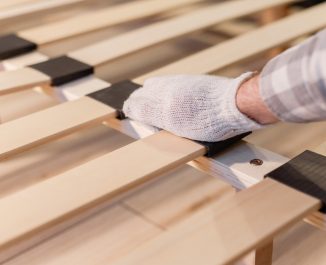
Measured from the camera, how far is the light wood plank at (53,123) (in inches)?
31.5

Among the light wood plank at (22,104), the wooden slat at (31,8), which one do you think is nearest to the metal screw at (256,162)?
the light wood plank at (22,104)

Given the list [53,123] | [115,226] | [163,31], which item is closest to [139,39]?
[163,31]

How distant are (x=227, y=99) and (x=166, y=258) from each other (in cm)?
25

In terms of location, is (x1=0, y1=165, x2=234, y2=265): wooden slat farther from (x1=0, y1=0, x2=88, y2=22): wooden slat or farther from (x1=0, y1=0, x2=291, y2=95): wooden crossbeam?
(x1=0, y1=0, x2=88, y2=22): wooden slat

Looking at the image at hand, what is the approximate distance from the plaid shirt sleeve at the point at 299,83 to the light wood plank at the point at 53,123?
1.07 feet

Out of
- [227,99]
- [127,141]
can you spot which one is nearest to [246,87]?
[227,99]

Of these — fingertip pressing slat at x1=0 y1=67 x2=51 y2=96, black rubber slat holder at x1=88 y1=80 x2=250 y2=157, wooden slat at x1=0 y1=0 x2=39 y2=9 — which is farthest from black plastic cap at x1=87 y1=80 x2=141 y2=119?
wooden slat at x1=0 y1=0 x2=39 y2=9

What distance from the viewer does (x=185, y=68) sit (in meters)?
1.06

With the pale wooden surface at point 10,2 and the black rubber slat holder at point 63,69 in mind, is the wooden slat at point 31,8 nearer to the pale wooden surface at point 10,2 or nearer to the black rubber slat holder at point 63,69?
the pale wooden surface at point 10,2

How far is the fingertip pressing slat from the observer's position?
964 mm

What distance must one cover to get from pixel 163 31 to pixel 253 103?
630 mm

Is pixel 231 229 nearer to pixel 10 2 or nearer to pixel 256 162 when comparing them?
pixel 256 162

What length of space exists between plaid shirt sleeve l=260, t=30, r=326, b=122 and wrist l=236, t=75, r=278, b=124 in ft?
0.05

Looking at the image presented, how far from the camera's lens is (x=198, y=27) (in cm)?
126
